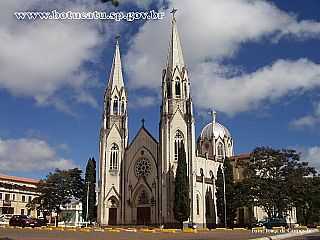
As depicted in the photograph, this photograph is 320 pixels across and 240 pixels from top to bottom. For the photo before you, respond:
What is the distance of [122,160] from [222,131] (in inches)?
1309

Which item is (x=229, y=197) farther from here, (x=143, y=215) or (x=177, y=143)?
(x=143, y=215)

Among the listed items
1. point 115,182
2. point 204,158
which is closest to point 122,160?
point 115,182

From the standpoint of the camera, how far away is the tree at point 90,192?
2901 inches

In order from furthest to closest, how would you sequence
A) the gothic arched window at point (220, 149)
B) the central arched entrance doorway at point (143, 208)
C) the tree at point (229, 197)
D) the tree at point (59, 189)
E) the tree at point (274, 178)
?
1. the gothic arched window at point (220, 149)
2. the tree at point (59, 189)
3. the central arched entrance doorway at point (143, 208)
4. the tree at point (229, 197)
5. the tree at point (274, 178)

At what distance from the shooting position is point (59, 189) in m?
76.3

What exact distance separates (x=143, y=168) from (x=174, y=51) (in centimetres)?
2173

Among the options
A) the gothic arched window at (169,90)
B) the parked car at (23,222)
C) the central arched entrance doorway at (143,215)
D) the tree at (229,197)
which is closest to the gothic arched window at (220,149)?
the tree at (229,197)

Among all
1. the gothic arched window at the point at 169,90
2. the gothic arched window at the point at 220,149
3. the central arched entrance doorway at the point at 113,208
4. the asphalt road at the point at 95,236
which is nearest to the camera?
the asphalt road at the point at 95,236

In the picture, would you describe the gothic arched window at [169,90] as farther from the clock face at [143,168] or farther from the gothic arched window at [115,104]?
the clock face at [143,168]

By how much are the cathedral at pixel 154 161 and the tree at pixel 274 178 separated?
30.6 feet

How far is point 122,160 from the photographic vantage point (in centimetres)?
7356

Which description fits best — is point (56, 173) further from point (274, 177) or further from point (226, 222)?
point (274, 177)

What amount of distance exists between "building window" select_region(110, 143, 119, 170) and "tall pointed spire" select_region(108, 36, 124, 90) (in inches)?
452

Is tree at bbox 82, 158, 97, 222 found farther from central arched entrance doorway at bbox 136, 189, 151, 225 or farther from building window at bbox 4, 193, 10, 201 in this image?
building window at bbox 4, 193, 10, 201
